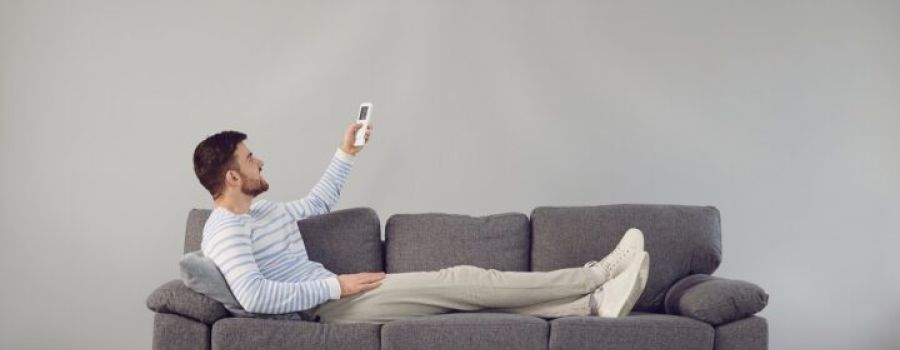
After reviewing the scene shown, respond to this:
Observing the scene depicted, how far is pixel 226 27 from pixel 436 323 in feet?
6.07

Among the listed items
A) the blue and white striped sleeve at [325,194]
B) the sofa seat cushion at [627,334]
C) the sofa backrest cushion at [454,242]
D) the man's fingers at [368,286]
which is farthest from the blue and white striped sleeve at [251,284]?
the sofa seat cushion at [627,334]

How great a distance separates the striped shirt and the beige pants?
0.09m

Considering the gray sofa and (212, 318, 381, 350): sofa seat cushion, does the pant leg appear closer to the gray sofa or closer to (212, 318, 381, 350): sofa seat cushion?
the gray sofa

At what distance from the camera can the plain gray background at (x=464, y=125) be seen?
4355 millimetres

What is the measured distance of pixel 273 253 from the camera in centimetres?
348

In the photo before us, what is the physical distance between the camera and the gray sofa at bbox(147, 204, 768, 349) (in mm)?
3178

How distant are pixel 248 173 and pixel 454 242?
0.78 meters

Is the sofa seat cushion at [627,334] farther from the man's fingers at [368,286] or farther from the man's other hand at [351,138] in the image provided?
the man's other hand at [351,138]

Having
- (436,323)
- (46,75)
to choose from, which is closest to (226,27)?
(46,75)

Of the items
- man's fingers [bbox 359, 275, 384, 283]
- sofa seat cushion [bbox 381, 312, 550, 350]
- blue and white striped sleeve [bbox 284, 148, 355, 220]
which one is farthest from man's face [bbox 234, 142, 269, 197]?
sofa seat cushion [bbox 381, 312, 550, 350]

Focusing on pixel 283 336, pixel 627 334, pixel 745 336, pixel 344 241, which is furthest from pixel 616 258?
pixel 283 336

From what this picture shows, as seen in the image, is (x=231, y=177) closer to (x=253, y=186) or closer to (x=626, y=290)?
(x=253, y=186)

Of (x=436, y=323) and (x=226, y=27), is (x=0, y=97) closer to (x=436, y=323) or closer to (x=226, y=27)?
(x=226, y=27)

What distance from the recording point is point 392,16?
175 inches
